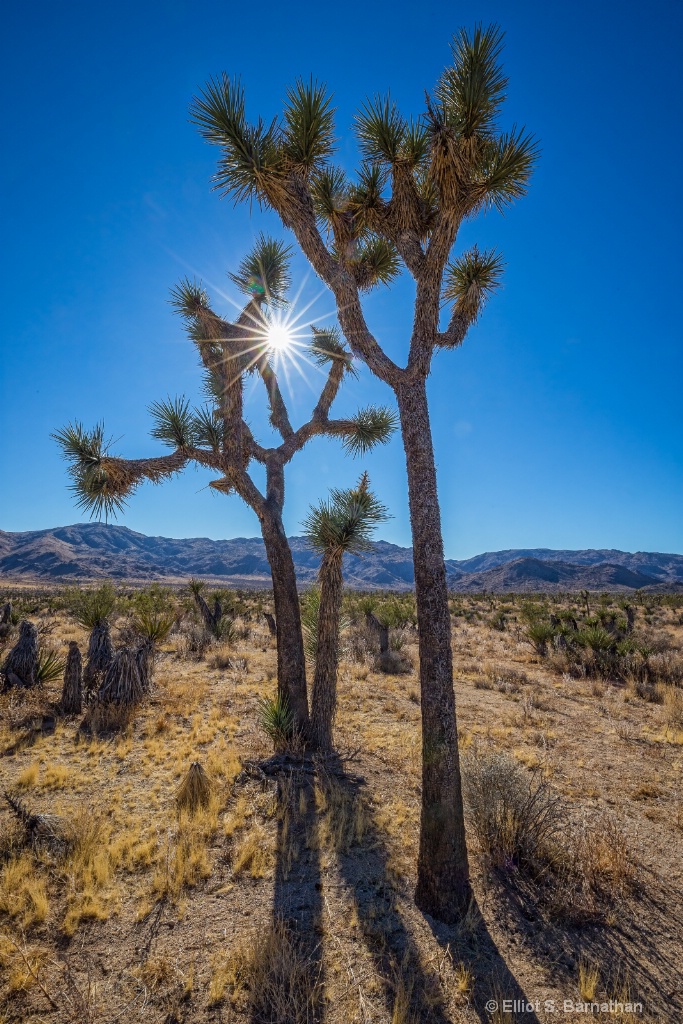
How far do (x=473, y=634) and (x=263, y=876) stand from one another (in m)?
17.0

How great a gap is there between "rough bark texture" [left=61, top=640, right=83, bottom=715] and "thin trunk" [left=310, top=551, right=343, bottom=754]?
455cm

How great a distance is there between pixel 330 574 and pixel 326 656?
4.16 ft

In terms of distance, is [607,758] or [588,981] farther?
[607,758]

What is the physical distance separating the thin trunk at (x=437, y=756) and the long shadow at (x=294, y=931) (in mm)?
936

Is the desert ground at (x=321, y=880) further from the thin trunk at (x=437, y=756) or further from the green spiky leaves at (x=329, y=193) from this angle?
the green spiky leaves at (x=329, y=193)

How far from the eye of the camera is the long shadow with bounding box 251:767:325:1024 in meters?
2.58

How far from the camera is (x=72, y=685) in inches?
306

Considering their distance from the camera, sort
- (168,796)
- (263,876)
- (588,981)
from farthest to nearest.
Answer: (168,796) < (263,876) < (588,981)

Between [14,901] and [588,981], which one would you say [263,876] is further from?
[588,981]

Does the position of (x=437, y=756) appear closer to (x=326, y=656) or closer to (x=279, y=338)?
(x=326, y=656)

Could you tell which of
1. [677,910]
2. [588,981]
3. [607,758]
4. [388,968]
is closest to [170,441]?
[388,968]

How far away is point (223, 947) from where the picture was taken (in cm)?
302

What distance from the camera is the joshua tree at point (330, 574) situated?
6.28m

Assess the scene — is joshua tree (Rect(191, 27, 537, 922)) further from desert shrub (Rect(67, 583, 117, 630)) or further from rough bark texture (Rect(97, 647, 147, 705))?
desert shrub (Rect(67, 583, 117, 630))
